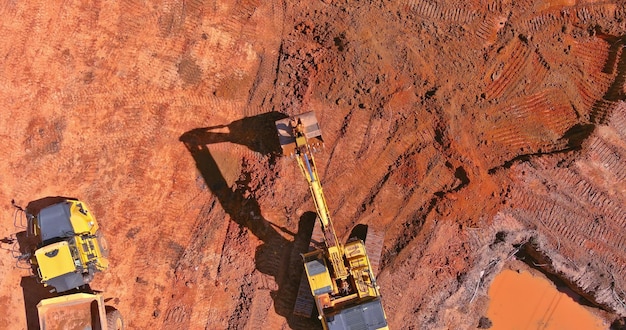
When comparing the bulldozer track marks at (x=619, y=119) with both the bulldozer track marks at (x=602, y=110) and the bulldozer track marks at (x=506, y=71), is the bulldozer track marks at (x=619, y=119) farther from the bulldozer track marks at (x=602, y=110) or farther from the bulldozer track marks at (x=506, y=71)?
the bulldozer track marks at (x=506, y=71)

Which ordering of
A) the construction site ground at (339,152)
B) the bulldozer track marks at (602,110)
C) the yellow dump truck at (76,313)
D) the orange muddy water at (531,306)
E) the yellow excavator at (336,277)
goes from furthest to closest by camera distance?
1. the orange muddy water at (531,306)
2. the construction site ground at (339,152)
3. the bulldozer track marks at (602,110)
4. the yellow dump truck at (76,313)
5. the yellow excavator at (336,277)

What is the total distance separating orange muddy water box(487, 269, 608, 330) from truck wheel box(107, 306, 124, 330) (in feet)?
36.7

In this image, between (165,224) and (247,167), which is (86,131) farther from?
(247,167)

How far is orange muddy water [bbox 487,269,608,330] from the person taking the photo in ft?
47.1

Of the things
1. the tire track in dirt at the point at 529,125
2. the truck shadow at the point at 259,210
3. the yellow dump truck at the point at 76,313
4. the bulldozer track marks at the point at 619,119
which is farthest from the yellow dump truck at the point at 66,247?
the bulldozer track marks at the point at 619,119

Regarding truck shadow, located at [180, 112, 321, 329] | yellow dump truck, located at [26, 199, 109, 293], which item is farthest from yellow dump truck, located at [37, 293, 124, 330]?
truck shadow, located at [180, 112, 321, 329]

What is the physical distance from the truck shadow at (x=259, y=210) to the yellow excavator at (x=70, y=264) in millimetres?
3415

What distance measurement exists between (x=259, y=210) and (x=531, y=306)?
9164mm

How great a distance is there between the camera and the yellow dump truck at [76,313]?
1220cm

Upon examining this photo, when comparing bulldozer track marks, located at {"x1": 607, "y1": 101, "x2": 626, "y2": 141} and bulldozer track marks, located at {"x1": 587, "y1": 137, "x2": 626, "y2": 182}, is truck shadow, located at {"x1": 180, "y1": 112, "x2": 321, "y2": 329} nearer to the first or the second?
bulldozer track marks, located at {"x1": 587, "y1": 137, "x2": 626, "y2": 182}

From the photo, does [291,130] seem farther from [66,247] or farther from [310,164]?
[66,247]

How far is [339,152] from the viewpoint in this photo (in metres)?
13.2

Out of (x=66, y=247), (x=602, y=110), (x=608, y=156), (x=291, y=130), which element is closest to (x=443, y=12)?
(x=602, y=110)

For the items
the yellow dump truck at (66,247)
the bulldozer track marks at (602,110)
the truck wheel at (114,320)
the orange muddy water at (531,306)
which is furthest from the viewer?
the orange muddy water at (531,306)
